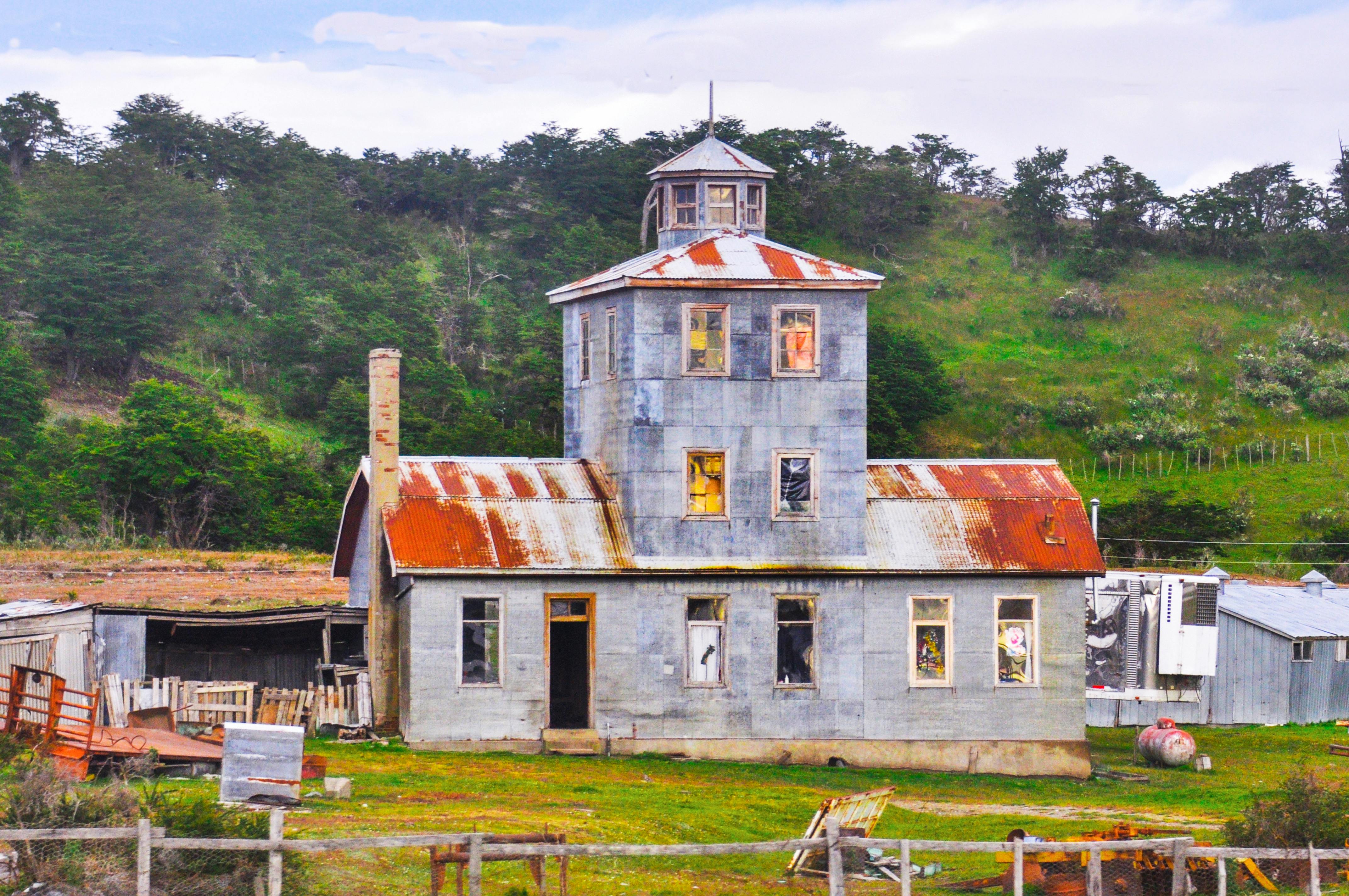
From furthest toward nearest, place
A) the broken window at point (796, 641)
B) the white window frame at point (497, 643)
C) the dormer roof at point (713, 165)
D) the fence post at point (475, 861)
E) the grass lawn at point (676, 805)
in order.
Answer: the dormer roof at point (713, 165)
the broken window at point (796, 641)
the white window frame at point (497, 643)
the grass lawn at point (676, 805)
the fence post at point (475, 861)

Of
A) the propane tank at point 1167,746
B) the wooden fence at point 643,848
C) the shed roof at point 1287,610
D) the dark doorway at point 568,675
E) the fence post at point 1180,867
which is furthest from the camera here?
the shed roof at point 1287,610

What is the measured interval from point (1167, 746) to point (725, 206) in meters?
14.2

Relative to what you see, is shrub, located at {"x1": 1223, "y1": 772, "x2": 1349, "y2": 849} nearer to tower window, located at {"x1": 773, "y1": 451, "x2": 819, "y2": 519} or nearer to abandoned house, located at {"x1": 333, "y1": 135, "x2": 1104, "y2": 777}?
abandoned house, located at {"x1": 333, "y1": 135, "x2": 1104, "y2": 777}

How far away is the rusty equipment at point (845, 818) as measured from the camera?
21.1 meters

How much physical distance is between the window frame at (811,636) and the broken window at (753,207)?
8212 mm

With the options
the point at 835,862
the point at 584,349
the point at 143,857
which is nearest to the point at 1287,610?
the point at 584,349

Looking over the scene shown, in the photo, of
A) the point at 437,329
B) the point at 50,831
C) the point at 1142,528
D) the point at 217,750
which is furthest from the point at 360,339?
the point at 50,831

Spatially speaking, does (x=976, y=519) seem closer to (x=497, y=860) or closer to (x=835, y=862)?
(x=835, y=862)

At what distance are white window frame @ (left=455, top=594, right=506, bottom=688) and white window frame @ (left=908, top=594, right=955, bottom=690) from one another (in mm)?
7665

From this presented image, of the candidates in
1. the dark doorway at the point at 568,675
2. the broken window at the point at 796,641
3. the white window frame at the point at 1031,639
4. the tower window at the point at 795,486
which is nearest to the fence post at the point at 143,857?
the dark doorway at the point at 568,675

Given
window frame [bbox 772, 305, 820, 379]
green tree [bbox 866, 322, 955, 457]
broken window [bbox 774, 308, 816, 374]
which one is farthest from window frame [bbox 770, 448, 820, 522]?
green tree [bbox 866, 322, 955, 457]

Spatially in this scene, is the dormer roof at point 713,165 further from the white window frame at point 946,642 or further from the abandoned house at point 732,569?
the white window frame at point 946,642

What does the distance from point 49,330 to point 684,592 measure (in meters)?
54.3

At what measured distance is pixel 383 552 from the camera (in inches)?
1310
